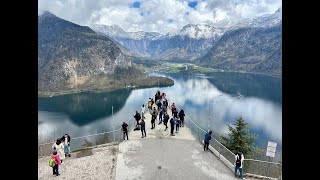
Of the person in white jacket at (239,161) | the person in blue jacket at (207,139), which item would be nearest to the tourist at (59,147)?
the person in blue jacket at (207,139)

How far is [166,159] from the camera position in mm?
20734

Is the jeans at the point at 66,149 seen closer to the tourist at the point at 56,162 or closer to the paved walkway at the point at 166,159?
the tourist at the point at 56,162

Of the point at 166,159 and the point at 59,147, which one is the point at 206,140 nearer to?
the point at 166,159

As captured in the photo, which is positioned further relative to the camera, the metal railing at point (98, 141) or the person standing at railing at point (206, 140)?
the metal railing at point (98, 141)

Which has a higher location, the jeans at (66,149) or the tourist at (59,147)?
the tourist at (59,147)

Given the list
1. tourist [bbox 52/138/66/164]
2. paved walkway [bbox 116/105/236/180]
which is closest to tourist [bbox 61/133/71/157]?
tourist [bbox 52/138/66/164]

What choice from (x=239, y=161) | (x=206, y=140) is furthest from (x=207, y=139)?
(x=239, y=161)

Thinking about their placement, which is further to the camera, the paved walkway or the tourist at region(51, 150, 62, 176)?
the paved walkway

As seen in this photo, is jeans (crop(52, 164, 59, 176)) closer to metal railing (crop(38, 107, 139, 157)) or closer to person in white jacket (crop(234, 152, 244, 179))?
metal railing (crop(38, 107, 139, 157))

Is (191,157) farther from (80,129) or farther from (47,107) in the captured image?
(47,107)

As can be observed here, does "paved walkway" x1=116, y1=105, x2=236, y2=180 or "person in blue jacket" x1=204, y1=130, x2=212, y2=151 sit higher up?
"person in blue jacket" x1=204, y1=130, x2=212, y2=151

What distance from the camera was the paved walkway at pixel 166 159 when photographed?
1844 cm

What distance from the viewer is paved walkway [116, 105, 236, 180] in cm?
1844
